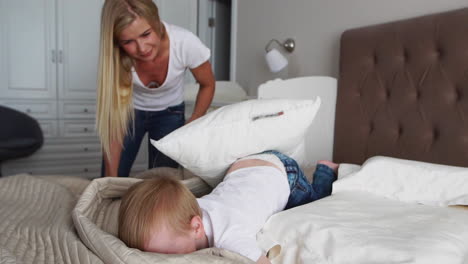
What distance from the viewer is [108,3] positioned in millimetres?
1369

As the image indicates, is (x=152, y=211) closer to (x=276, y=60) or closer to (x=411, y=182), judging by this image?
(x=411, y=182)

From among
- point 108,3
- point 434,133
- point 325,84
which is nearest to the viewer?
point 108,3

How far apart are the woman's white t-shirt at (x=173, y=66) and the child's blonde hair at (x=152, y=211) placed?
2.81 feet

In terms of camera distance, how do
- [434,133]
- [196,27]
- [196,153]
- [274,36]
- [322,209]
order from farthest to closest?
1. [196,27]
2. [274,36]
3. [434,133]
4. [196,153]
5. [322,209]

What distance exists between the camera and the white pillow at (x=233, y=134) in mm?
1108

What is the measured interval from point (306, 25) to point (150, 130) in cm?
117

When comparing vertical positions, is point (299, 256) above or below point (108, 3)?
below

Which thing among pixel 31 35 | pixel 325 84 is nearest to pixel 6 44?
pixel 31 35

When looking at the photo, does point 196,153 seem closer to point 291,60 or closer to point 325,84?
point 325,84

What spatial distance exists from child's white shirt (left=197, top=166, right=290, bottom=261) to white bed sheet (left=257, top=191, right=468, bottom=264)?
50mm

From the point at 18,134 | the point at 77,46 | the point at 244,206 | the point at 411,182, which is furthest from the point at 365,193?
the point at 77,46

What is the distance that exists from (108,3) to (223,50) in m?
2.67

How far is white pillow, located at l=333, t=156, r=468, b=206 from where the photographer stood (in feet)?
3.52

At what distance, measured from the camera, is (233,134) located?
1.14m
